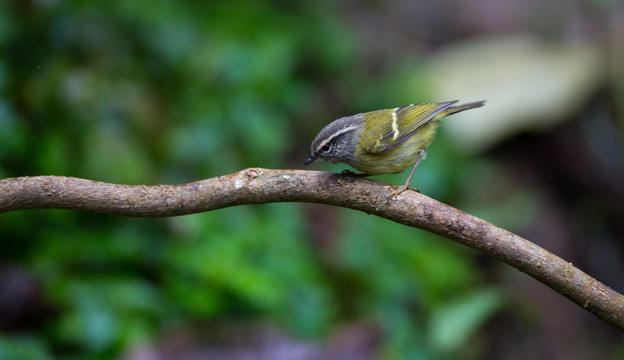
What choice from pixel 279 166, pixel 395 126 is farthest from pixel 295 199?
pixel 279 166

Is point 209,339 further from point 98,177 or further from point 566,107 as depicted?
point 566,107

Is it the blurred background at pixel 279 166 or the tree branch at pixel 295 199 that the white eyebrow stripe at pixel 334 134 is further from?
the blurred background at pixel 279 166

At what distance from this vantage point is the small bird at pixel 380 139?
3926 millimetres

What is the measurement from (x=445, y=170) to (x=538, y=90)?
199 cm

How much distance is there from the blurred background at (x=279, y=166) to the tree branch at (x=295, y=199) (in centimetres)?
187

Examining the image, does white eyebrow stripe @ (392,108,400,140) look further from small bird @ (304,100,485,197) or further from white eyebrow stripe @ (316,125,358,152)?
white eyebrow stripe @ (316,125,358,152)

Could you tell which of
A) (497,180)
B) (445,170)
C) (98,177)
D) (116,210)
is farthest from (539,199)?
(116,210)

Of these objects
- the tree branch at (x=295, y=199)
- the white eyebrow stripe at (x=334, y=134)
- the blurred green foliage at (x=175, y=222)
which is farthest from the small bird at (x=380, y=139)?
the blurred green foliage at (x=175, y=222)

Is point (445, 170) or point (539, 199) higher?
point (445, 170)

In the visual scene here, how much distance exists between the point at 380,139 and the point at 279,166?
2894 millimetres

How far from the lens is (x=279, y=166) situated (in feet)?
22.2

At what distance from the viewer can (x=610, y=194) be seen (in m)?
7.89

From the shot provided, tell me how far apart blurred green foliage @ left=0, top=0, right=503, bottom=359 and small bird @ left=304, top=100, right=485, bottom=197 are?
5.21 feet

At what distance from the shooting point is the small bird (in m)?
3.93
